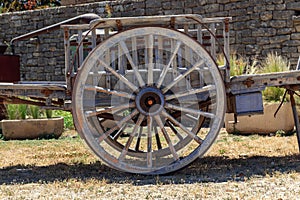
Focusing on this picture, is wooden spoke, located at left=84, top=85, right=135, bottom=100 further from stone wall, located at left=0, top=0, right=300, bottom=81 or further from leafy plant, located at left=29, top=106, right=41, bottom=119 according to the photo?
stone wall, located at left=0, top=0, right=300, bottom=81

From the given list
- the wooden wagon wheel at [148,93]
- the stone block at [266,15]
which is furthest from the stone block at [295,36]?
the wooden wagon wheel at [148,93]

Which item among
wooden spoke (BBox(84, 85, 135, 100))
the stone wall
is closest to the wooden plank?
wooden spoke (BBox(84, 85, 135, 100))

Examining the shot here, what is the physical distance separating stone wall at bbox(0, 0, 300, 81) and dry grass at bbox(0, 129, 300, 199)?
411 centimetres

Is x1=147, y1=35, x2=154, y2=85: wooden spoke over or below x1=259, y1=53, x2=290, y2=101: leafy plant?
over

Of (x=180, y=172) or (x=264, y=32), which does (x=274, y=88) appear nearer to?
(x=264, y=32)

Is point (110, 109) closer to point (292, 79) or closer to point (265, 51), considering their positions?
point (292, 79)

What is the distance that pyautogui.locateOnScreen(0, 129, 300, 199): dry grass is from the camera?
14.0ft

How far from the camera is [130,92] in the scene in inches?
202

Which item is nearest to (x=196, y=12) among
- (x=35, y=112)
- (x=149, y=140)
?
(x=35, y=112)

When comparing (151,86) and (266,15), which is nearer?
(151,86)

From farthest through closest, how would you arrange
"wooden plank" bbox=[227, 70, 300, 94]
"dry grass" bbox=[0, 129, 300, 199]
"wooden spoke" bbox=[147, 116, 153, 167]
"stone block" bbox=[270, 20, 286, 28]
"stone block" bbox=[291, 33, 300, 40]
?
"stone block" bbox=[270, 20, 286, 28]
"stone block" bbox=[291, 33, 300, 40]
"wooden plank" bbox=[227, 70, 300, 94]
"wooden spoke" bbox=[147, 116, 153, 167]
"dry grass" bbox=[0, 129, 300, 199]

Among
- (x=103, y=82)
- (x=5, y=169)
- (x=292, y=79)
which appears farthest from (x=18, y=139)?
(x=292, y=79)

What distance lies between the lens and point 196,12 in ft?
39.5

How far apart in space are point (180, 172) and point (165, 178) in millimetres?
402
